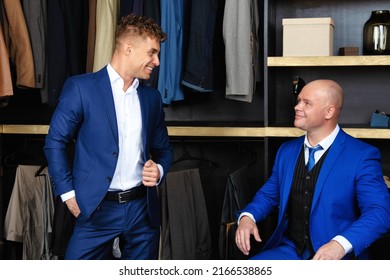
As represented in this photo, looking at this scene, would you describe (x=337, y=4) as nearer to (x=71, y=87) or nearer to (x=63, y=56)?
(x=63, y=56)

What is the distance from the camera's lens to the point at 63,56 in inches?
153

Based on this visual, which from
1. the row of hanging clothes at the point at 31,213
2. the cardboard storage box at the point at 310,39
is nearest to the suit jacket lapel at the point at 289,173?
the cardboard storage box at the point at 310,39

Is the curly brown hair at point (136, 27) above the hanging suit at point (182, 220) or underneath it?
above

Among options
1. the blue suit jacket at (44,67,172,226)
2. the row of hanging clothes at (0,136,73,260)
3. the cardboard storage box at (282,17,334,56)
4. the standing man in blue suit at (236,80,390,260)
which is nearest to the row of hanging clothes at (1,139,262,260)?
the row of hanging clothes at (0,136,73,260)

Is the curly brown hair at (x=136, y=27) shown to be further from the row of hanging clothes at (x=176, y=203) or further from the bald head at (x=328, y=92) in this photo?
the row of hanging clothes at (x=176, y=203)

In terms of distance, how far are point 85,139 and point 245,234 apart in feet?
2.73

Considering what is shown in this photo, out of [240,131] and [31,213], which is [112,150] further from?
[31,213]

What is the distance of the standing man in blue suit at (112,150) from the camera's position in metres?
2.65

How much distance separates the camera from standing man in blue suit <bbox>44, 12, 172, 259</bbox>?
2.65 metres

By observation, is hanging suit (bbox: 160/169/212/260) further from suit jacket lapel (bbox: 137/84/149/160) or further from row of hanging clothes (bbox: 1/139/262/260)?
suit jacket lapel (bbox: 137/84/149/160)

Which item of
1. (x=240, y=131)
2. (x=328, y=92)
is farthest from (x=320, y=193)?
(x=240, y=131)

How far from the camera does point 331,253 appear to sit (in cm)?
241

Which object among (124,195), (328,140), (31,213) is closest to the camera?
(124,195)

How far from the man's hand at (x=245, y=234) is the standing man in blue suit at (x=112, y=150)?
17.1 inches
